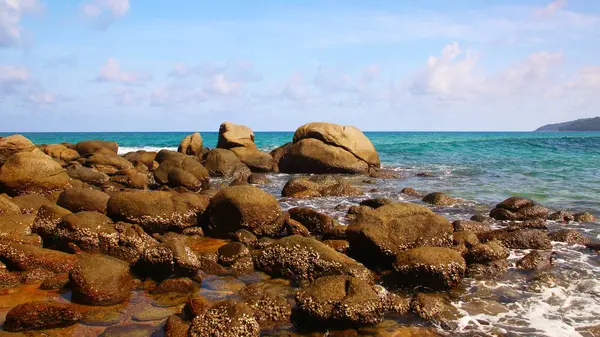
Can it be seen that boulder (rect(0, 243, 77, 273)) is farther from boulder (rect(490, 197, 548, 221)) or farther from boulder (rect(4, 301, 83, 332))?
boulder (rect(490, 197, 548, 221))

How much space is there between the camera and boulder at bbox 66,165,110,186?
16.3 metres

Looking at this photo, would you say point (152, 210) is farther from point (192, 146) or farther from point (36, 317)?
point (192, 146)

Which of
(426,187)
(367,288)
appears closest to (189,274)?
(367,288)

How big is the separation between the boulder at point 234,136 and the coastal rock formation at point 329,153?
2570 mm

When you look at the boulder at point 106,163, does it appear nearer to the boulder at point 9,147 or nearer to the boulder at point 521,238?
the boulder at point 9,147

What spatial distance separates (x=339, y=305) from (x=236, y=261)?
2.74 meters

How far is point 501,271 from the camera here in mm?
8117

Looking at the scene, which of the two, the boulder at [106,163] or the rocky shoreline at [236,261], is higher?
the boulder at [106,163]

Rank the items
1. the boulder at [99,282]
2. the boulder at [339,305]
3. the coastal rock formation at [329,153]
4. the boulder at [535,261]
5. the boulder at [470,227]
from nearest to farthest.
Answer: the boulder at [339,305]
the boulder at [99,282]
the boulder at [535,261]
the boulder at [470,227]
the coastal rock formation at [329,153]

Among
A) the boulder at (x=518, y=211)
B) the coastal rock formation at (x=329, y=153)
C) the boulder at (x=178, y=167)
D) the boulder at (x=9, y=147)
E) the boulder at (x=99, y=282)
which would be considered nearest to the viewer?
the boulder at (x=99, y=282)

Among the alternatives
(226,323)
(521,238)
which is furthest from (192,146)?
(226,323)

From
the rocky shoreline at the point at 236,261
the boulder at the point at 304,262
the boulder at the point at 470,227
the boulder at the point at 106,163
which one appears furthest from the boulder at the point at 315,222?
the boulder at the point at 106,163

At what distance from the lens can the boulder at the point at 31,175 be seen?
12508mm

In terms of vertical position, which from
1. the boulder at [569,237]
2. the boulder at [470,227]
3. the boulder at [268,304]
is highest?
the boulder at [470,227]
